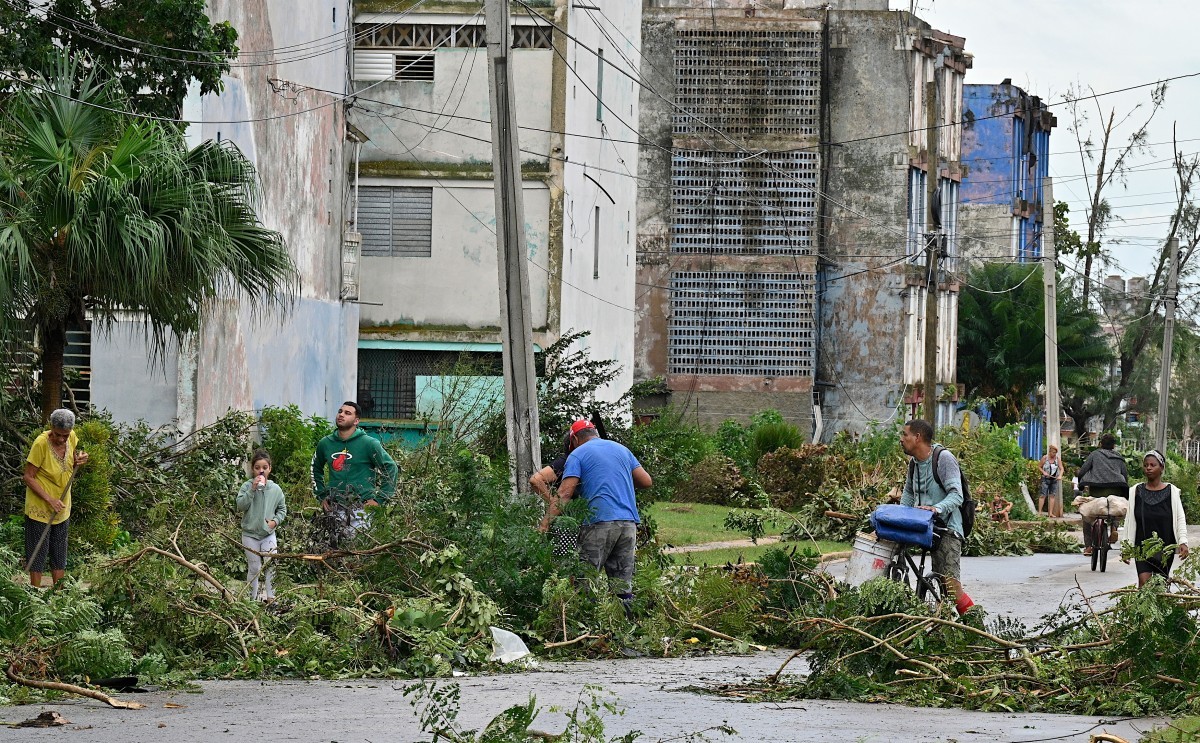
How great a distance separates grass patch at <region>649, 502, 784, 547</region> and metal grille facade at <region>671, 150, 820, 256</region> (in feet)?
51.1

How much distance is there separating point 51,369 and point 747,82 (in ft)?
102

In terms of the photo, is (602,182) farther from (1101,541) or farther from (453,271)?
(1101,541)

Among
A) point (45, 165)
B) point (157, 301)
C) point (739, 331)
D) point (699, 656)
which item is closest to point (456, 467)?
point (699, 656)

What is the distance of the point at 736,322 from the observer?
44344mm

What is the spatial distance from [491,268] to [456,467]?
15.6 metres

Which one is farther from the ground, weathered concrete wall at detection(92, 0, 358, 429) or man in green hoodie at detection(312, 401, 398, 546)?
weathered concrete wall at detection(92, 0, 358, 429)

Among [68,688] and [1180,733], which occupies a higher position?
[1180,733]

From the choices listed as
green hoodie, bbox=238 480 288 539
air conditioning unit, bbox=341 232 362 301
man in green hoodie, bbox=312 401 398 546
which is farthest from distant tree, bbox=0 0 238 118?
air conditioning unit, bbox=341 232 362 301

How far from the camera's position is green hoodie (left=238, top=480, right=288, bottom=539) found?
1322 cm

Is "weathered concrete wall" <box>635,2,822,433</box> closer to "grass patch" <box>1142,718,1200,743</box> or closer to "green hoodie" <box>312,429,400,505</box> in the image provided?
"green hoodie" <box>312,429,400,505</box>

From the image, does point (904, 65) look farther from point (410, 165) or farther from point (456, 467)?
point (456, 467)

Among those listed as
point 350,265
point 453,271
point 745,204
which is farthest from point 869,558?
point 745,204

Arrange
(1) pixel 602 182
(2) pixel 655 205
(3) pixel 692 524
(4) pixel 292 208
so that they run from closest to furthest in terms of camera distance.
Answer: (4) pixel 292 208
(3) pixel 692 524
(1) pixel 602 182
(2) pixel 655 205

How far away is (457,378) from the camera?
23.8 metres
